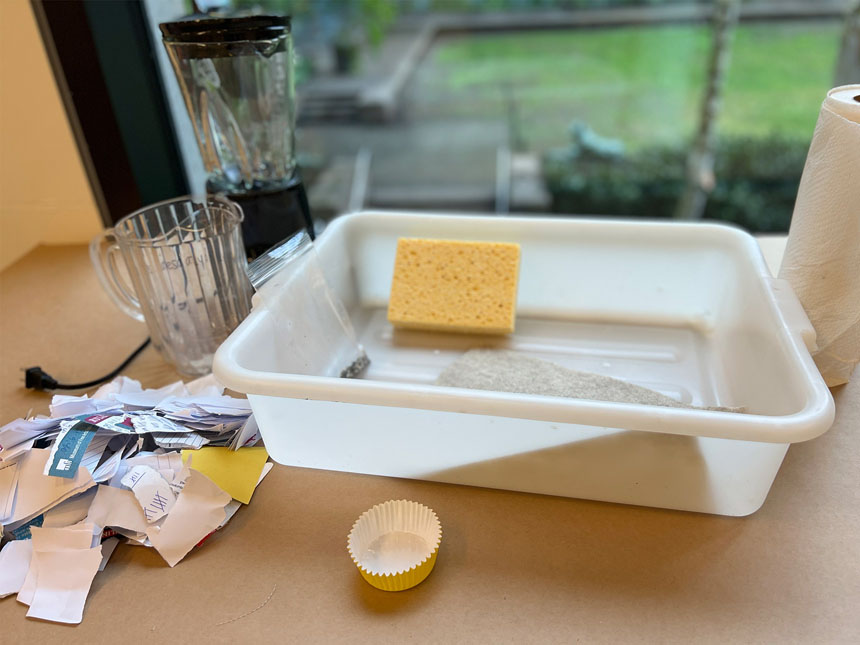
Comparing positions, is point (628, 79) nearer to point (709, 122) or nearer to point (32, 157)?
point (709, 122)

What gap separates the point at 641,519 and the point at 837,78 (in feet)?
5.10

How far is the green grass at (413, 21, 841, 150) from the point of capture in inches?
78.5

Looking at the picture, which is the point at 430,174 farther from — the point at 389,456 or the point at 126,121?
the point at 389,456

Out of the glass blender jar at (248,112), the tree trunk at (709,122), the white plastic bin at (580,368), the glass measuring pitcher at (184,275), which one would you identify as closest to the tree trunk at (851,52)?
the tree trunk at (709,122)

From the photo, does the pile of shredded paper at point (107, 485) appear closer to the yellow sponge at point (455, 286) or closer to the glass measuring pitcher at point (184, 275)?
the glass measuring pitcher at point (184, 275)

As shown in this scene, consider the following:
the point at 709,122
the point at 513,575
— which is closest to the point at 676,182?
the point at 709,122

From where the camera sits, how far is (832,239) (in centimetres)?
59

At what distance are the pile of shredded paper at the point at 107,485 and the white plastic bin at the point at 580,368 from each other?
57mm

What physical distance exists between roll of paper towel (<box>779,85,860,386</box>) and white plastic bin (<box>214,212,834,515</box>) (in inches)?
1.6

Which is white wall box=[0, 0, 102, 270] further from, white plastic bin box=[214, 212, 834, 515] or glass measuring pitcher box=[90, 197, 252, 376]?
white plastic bin box=[214, 212, 834, 515]

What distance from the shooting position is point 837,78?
159 cm

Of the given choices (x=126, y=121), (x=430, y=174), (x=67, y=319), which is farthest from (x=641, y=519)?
(x=430, y=174)

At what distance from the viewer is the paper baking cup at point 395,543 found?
18.7 inches

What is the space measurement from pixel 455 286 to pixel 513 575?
374 millimetres
